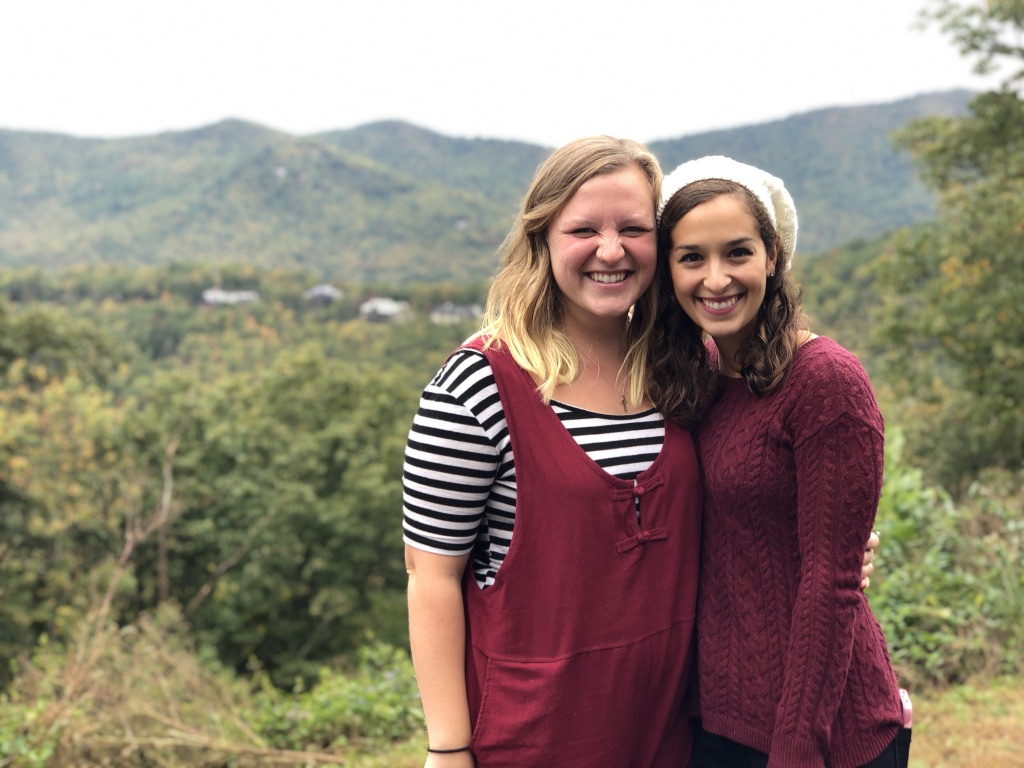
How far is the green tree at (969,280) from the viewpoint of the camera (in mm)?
9359

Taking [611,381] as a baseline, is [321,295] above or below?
below

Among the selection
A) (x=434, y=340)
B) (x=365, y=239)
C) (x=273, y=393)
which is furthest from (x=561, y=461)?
(x=365, y=239)

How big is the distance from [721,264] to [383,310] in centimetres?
5297

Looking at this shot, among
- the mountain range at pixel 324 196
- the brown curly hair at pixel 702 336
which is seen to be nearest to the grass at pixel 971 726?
the brown curly hair at pixel 702 336

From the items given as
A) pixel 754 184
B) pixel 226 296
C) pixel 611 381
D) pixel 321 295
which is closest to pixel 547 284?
pixel 611 381

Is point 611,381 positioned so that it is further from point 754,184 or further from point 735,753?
A: point 735,753

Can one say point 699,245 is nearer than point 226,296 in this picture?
Yes

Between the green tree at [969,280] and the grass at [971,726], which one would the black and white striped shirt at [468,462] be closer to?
the grass at [971,726]

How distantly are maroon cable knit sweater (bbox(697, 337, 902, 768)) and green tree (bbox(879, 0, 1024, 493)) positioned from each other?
8.79 metres

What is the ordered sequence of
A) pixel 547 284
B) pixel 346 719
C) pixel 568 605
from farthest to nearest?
pixel 346 719 < pixel 547 284 < pixel 568 605

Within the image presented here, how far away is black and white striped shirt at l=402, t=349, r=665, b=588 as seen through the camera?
4.92ft

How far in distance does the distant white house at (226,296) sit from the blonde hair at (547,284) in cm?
5246

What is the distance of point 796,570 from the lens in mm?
1541

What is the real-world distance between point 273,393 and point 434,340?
21469 mm
